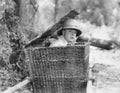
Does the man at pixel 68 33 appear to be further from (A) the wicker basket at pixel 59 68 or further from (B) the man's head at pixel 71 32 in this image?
(A) the wicker basket at pixel 59 68

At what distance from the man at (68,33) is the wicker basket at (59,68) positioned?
310 millimetres

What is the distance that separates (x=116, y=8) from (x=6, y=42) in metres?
19.6

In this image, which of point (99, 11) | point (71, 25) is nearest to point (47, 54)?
point (71, 25)

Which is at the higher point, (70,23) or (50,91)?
(70,23)

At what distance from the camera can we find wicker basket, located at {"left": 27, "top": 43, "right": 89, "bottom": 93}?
102 inches

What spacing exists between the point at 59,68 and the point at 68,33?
666 mm

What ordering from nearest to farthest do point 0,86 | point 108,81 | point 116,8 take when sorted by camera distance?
point 0,86 < point 108,81 < point 116,8

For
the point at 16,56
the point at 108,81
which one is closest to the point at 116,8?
the point at 108,81

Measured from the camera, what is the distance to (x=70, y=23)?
2.94 meters

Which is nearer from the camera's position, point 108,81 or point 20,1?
point 20,1

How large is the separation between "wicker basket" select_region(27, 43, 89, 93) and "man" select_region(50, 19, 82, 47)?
0.31 m

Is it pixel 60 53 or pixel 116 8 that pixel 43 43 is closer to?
pixel 60 53

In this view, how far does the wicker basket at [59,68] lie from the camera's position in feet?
8.52

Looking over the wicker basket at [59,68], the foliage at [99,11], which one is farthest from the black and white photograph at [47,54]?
the foliage at [99,11]
